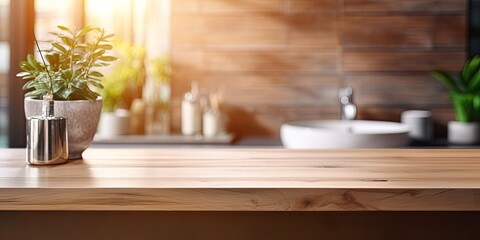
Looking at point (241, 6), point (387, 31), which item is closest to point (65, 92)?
point (241, 6)

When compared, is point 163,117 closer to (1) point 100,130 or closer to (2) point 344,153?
(1) point 100,130

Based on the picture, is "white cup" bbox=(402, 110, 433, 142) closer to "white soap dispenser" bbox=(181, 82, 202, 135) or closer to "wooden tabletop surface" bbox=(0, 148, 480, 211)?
"white soap dispenser" bbox=(181, 82, 202, 135)

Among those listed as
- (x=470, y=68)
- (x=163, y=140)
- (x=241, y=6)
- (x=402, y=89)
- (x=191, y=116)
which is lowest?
(x=163, y=140)

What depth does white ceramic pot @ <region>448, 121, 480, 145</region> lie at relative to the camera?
2.71 m

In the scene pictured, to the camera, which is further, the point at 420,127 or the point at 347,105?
the point at 347,105

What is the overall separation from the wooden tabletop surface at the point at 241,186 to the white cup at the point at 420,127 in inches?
57.3

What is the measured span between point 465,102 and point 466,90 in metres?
0.09

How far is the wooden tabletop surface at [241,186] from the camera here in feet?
3.35

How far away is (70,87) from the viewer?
54.8 inches

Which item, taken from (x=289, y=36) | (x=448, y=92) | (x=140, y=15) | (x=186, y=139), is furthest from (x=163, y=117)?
(x=448, y=92)

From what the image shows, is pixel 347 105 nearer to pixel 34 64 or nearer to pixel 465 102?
pixel 465 102

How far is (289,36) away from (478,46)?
0.94 m

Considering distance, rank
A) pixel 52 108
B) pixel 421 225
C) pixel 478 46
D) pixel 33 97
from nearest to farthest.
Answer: pixel 421 225
pixel 52 108
pixel 33 97
pixel 478 46

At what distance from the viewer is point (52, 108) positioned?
4.24 ft
